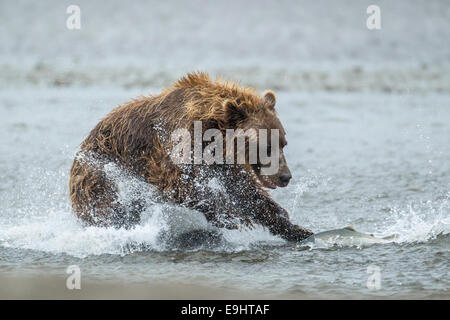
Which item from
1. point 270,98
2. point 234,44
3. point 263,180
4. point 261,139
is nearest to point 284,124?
point 270,98

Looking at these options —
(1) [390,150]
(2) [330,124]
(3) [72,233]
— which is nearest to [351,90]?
(2) [330,124]

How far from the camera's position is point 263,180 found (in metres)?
7.20

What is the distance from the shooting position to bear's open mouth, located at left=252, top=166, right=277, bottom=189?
7.14m

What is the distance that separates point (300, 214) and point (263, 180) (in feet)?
5.29

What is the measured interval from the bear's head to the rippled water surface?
2.31 ft

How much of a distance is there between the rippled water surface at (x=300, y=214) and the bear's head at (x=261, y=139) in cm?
71

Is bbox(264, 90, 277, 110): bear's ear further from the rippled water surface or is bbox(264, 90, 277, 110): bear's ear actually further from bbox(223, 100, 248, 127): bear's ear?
the rippled water surface

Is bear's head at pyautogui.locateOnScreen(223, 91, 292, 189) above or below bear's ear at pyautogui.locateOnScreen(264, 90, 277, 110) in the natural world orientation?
below

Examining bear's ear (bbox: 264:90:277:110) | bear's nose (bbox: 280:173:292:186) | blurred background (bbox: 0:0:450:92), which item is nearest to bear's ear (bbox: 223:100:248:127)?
bear's ear (bbox: 264:90:277:110)

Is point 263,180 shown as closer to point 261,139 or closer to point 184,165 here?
point 261,139

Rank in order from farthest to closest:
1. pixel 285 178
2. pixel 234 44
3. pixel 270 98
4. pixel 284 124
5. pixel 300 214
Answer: pixel 234 44, pixel 284 124, pixel 300 214, pixel 270 98, pixel 285 178

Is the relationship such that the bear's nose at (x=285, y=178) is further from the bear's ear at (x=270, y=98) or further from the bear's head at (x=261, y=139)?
the bear's ear at (x=270, y=98)

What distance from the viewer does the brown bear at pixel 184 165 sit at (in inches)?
283
